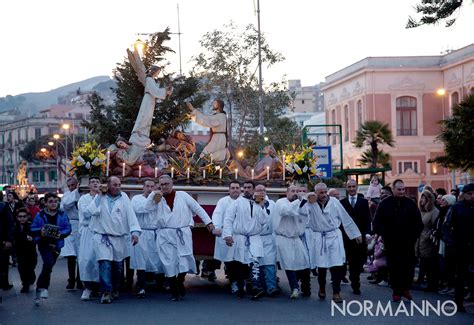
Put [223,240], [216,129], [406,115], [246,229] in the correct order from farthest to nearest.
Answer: [406,115]
[216,129]
[223,240]
[246,229]

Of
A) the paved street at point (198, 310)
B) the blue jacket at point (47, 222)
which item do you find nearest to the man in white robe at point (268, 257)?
the paved street at point (198, 310)

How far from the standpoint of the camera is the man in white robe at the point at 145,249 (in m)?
17.6

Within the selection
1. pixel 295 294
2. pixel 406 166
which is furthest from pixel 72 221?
pixel 406 166

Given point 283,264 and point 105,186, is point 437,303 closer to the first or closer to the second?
point 283,264

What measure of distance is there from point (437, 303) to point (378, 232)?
1.47 metres

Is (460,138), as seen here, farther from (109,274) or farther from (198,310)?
(198,310)

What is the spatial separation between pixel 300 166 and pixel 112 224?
5.85m

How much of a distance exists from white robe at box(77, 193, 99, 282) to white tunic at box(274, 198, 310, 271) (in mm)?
2979

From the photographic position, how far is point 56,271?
23625 mm

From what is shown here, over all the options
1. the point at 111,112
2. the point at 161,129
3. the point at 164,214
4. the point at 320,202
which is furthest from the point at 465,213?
the point at 111,112

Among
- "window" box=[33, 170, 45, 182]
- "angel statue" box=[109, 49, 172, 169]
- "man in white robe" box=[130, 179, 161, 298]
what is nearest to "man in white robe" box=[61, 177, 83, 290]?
"man in white robe" box=[130, 179, 161, 298]

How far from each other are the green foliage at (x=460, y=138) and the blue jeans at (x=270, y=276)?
26.4 ft

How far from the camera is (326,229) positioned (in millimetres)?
17516

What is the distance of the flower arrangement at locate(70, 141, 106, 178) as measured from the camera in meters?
20.7
